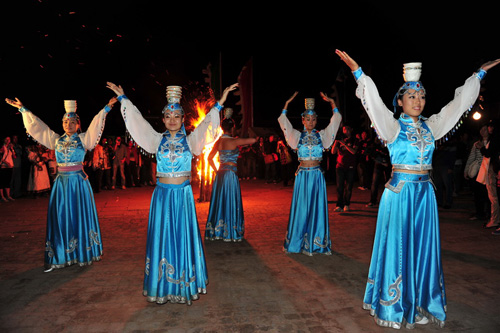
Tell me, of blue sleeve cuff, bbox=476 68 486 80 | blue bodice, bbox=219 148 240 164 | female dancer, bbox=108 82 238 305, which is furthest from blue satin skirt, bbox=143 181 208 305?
blue sleeve cuff, bbox=476 68 486 80

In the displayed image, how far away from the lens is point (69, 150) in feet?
17.1

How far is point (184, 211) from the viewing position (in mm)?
3953

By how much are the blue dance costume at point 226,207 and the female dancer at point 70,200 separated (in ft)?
7.14

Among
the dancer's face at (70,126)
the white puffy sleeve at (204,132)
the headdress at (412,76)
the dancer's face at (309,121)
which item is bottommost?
the white puffy sleeve at (204,132)

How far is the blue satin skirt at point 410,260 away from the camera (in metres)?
3.31

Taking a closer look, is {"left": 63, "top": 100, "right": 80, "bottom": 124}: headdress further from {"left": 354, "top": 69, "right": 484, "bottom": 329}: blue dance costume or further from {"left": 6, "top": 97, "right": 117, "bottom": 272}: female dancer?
{"left": 354, "top": 69, "right": 484, "bottom": 329}: blue dance costume

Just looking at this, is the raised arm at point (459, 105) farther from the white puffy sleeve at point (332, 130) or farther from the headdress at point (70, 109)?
the headdress at point (70, 109)

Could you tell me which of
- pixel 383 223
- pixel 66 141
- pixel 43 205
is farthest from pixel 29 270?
pixel 43 205

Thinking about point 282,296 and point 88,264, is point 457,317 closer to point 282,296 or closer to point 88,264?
point 282,296

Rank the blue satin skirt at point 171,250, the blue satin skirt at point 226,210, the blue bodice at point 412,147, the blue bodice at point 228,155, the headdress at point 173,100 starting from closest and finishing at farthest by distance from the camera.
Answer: the blue bodice at point 412,147 → the blue satin skirt at point 171,250 → the headdress at point 173,100 → the blue satin skirt at point 226,210 → the blue bodice at point 228,155

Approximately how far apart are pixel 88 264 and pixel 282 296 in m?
2.93

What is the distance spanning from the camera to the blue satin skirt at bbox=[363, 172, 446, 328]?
10.9 feet

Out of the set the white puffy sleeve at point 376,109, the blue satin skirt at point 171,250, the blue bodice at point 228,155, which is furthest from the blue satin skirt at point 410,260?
the blue bodice at point 228,155

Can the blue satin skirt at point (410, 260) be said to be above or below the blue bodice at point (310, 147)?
below
